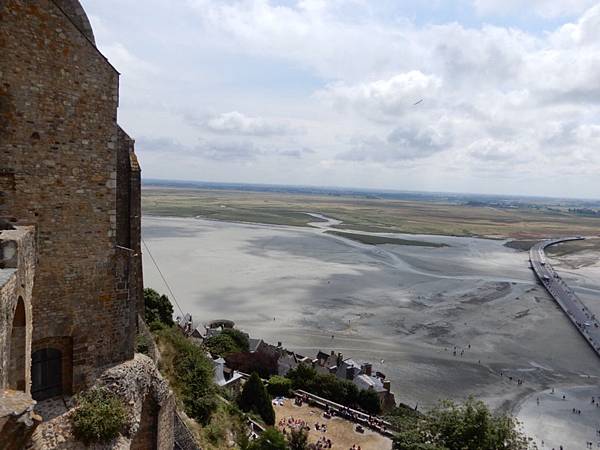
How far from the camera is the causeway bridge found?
43.7 meters

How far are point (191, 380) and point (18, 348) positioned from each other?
9.61 m

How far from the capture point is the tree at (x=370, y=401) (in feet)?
90.1

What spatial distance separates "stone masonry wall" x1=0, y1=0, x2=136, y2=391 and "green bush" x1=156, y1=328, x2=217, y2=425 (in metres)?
6.94

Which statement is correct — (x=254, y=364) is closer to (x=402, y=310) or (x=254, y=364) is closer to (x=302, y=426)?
(x=302, y=426)

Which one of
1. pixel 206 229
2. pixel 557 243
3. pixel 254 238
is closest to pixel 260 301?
pixel 254 238

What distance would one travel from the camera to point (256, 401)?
24062 mm

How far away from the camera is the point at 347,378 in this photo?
1191 inches

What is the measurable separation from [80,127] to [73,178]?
1.01 m

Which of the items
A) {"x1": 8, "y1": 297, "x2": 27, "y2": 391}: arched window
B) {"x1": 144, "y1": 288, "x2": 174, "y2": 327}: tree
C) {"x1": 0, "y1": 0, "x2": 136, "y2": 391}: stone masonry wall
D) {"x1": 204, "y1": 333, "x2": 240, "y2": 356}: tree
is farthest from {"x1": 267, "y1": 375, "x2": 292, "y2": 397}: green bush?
{"x1": 8, "y1": 297, "x2": 27, "y2": 391}: arched window

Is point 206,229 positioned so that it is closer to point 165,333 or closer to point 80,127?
point 165,333

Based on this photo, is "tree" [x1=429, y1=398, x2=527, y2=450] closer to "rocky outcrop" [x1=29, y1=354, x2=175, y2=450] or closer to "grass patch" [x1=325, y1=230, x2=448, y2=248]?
"rocky outcrop" [x1=29, y1=354, x2=175, y2=450]

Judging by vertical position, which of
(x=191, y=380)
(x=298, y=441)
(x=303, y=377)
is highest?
(x=191, y=380)

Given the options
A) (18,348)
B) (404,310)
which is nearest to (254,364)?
(404,310)

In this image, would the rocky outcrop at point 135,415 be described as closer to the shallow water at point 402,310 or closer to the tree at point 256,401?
the tree at point 256,401
